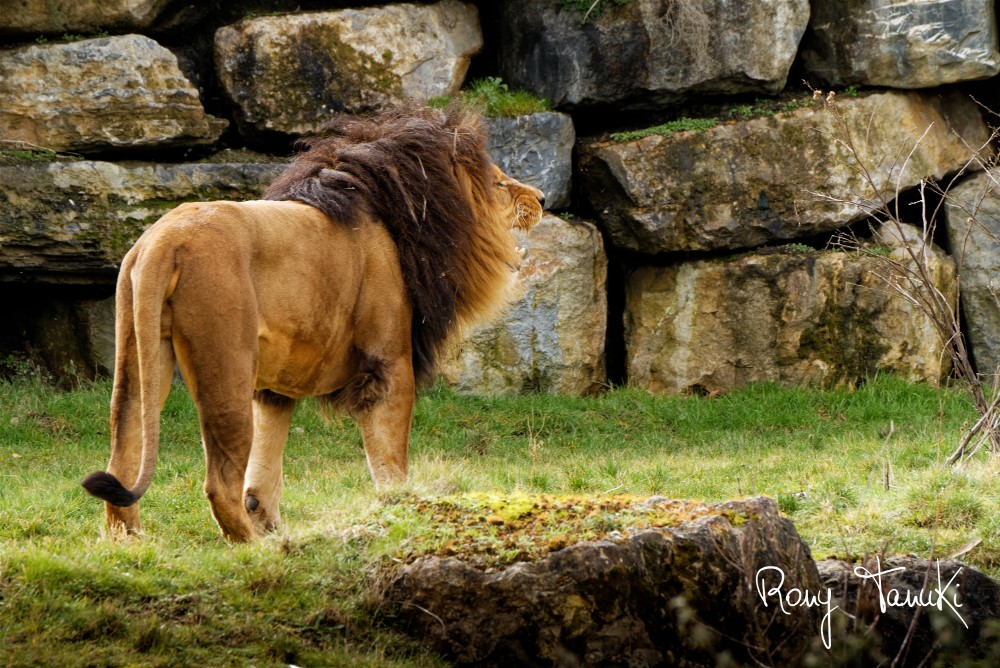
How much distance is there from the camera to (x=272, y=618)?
3871 mm

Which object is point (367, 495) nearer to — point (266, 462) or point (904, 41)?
point (266, 462)

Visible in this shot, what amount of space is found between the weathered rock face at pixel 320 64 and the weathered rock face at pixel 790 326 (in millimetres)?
2801

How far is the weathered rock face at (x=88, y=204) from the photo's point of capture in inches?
342

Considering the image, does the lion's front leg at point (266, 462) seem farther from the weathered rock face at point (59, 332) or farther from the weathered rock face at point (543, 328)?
the weathered rock face at point (59, 332)

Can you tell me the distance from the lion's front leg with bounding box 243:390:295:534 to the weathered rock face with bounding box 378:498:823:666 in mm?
1630

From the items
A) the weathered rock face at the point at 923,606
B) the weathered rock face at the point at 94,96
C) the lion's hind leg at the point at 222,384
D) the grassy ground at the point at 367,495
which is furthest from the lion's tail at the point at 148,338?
the weathered rock face at the point at 94,96

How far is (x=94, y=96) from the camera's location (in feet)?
29.0

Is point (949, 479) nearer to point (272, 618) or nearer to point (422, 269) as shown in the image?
point (422, 269)

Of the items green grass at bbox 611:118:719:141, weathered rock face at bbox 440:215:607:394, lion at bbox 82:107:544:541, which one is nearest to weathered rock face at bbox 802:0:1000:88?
green grass at bbox 611:118:719:141

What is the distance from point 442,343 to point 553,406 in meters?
3.40

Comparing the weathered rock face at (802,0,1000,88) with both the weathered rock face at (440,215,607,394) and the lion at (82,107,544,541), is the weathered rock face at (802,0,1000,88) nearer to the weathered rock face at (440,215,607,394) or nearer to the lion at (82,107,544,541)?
the weathered rock face at (440,215,607,394)

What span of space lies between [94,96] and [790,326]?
5.66 metres

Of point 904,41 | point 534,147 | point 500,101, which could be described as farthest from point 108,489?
point 904,41

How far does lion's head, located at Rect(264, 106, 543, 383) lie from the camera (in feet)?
18.6
